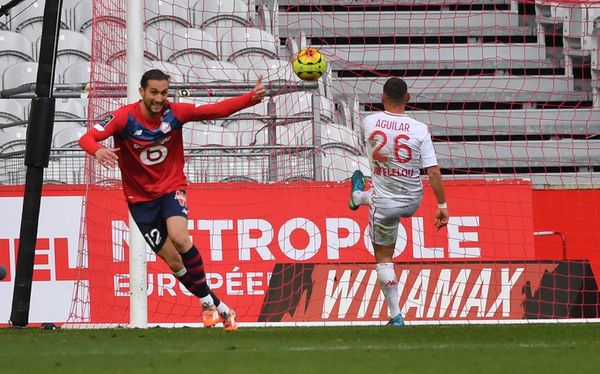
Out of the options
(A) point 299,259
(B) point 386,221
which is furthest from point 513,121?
(B) point 386,221

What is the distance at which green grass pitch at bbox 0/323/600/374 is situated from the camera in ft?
18.8

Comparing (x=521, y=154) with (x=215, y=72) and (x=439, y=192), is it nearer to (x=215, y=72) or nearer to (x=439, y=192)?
(x=215, y=72)

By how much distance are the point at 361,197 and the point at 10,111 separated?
707 cm

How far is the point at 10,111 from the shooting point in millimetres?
15555

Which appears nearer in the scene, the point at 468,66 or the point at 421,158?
the point at 421,158

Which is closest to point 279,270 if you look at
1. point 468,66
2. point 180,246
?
point 180,246

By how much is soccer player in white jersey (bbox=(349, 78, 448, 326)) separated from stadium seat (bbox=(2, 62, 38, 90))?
7516mm

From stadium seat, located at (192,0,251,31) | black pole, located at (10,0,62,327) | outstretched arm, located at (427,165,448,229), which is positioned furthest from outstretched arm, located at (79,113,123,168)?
stadium seat, located at (192,0,251,31)

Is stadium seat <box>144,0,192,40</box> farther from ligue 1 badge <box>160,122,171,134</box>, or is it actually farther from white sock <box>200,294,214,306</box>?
white sock <box>200,294,214,306</box>

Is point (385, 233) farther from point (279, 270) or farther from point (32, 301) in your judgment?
point (32, 301)

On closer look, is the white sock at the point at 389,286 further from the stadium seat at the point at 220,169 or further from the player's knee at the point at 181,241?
the stadium seat at the point at 220,169

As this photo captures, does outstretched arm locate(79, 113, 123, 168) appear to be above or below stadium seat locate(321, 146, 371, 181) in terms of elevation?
below

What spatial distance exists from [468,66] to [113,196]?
6.81 m

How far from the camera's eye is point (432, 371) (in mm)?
5539
